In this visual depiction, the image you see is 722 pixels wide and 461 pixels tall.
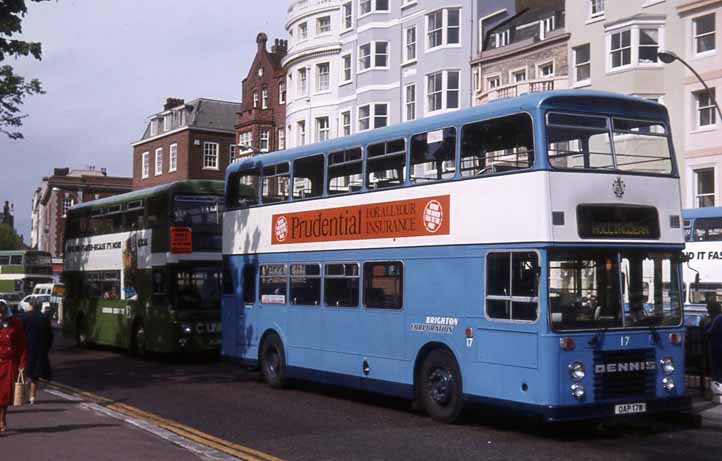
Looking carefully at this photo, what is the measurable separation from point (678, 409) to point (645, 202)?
273 centimetres

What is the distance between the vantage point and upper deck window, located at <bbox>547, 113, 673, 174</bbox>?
12.6 m

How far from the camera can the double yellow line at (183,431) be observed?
11.5 m

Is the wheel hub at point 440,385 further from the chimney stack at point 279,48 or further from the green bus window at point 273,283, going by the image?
the chimney stack at point 279,48

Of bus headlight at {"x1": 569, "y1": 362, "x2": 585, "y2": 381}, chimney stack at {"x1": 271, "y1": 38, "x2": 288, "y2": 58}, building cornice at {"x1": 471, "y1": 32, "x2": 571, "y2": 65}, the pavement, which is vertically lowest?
the pavement

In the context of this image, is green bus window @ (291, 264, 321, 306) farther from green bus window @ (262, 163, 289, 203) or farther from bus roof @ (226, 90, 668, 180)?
bus roof @ (226, 90, 668, 180)

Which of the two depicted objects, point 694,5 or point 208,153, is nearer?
point 694,5

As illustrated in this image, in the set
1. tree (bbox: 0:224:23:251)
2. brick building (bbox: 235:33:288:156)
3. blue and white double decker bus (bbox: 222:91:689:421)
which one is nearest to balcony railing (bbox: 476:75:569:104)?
brick building (bbox: 235:33:288:156)

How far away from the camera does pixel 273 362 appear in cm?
1895

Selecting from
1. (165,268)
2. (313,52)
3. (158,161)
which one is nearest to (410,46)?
(313,52)

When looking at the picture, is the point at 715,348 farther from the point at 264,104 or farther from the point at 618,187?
the point at 264,104

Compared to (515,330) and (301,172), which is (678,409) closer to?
(515,330)

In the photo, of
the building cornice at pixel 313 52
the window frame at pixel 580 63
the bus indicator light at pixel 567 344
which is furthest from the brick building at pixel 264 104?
the bus indicator light at pixel 567 344

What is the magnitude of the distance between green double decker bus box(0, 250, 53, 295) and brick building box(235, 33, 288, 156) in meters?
15.6

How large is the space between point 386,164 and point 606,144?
3895 mm
